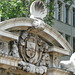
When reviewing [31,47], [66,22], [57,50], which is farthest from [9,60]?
[66,22]

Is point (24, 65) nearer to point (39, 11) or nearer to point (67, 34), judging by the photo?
point (39, 11)

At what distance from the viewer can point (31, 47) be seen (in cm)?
1384

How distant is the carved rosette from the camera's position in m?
13.6

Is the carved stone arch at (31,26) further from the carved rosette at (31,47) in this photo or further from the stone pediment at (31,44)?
the carved rosette at (31,47)

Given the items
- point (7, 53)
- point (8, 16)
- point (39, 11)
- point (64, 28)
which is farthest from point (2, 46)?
point (64, 28)

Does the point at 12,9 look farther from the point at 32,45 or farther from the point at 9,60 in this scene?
the point at 9,60

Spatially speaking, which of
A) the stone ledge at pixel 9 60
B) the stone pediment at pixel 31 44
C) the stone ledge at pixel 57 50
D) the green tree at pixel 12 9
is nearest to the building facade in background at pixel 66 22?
the green tree at pixel 12 9

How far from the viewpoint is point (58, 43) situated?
14531mm

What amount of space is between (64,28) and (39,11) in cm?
1989

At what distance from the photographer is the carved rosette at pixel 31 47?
13625mm

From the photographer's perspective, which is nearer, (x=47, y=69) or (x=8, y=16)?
(x=47, y=69)

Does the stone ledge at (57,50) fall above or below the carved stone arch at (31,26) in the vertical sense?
below

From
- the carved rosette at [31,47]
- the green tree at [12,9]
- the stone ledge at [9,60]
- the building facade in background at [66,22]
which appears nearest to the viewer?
the stone ledge at [9,60]

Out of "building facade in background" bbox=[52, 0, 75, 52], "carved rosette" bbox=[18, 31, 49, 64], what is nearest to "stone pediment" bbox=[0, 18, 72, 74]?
"carved rosette" bbox=[18, 31, 49, 64]
